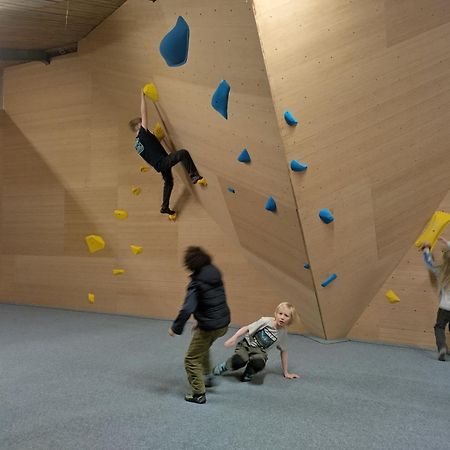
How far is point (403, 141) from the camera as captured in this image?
378 cm

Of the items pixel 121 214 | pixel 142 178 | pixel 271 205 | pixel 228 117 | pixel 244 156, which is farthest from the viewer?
pixel 121 214

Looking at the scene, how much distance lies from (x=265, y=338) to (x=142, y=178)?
10.4 ft

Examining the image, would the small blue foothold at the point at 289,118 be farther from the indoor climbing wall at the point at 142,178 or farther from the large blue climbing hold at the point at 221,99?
the large blue climbing hold at the point at 221,99

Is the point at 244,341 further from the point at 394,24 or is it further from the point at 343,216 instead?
the point at 394,24

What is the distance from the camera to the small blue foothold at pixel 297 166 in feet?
11.7

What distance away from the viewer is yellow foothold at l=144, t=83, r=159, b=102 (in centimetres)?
467

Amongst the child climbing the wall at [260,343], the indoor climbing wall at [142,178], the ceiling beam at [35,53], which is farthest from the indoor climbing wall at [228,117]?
the child climbing the wall at [260,343]

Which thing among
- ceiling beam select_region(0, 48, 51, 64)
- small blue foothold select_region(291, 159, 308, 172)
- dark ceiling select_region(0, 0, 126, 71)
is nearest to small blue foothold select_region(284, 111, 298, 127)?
small blue foothold select_region(291, 159, 308, 172)

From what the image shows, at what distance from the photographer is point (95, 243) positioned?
6.17 metres

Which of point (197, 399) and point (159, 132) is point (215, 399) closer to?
→ point (197, 399)

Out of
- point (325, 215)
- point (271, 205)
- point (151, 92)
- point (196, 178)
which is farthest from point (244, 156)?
point (151, 92)

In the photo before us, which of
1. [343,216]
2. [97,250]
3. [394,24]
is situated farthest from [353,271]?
[97,250]

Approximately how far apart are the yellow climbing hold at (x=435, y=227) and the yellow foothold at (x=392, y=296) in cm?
58

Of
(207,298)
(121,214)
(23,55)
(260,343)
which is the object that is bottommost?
(260,343)
